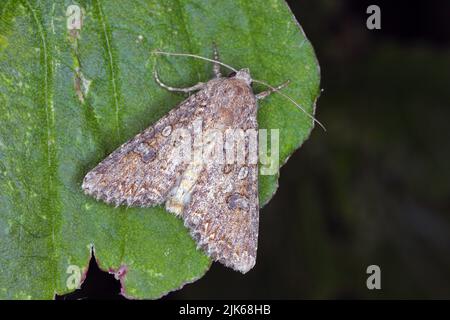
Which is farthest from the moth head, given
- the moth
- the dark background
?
the dark background

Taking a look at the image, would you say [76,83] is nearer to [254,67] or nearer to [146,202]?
[146,202]

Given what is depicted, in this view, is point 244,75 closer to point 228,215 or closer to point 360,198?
point 228,215

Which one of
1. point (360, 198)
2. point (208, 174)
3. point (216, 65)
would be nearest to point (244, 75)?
point (216, 65)

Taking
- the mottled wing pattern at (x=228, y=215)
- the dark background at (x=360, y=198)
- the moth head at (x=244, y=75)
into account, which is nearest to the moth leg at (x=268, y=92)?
the moth head at (x=244, y=75)

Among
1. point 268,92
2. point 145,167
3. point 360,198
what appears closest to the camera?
point 145,167

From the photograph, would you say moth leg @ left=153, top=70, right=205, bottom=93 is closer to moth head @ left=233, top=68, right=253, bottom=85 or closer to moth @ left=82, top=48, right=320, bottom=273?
moth @ left=82, top=48, right=320, bottom=273

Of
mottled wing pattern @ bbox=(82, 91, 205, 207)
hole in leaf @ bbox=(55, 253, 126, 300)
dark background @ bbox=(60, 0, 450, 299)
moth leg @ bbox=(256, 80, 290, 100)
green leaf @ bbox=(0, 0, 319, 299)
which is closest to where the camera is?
green leaf @ bbox=(0, 0, 319, 299)

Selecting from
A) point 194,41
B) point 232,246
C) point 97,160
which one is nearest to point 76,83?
point 97,160
